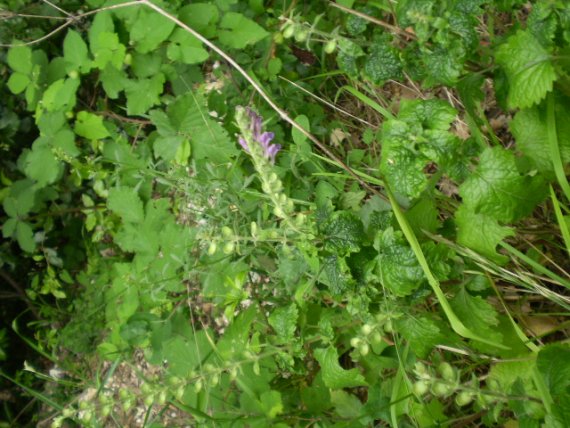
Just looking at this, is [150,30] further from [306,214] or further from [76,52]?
[306,214]

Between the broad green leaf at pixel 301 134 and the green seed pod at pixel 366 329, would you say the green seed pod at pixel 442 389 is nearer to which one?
the green seed pod at pixel 366 329

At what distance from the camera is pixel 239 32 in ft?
6.31

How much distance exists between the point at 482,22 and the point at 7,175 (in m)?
2.31

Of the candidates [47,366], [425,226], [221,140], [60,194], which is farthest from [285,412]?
[47,366]

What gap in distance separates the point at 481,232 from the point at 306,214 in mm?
443

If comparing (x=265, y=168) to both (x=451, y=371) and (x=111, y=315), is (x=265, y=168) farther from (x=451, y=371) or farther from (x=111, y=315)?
(x=111, y=315)

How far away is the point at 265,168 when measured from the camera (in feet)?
3.21

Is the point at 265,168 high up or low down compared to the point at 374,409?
up

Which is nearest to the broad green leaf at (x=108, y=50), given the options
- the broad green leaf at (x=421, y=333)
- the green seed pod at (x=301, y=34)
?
the green seed pod at (x=301, y=34)

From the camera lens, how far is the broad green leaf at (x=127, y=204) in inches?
78.9

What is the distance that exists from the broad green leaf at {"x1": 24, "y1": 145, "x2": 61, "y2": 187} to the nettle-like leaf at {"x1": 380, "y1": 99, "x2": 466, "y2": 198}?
1.53m

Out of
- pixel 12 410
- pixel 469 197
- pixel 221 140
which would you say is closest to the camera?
pixel 469 197

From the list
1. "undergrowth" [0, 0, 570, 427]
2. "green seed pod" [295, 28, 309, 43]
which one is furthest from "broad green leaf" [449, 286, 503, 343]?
"green seed pod" [295, 28, 309, 43]

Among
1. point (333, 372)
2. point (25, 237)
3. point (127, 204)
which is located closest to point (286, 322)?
point (333, 372)
